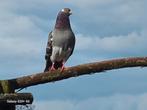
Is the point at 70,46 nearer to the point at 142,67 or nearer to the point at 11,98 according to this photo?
the point at 142,67

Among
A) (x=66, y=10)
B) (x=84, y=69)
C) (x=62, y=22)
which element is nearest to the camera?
(x=84, y=69)

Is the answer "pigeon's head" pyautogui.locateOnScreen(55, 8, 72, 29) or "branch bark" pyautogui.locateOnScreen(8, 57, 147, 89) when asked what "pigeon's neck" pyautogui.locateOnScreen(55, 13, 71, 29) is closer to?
"pigeon's head" pyautogui.locateOnScreen(55, 8, 72, 29)

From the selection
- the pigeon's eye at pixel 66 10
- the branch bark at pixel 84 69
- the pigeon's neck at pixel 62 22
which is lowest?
the branch bark at pixel 84 69

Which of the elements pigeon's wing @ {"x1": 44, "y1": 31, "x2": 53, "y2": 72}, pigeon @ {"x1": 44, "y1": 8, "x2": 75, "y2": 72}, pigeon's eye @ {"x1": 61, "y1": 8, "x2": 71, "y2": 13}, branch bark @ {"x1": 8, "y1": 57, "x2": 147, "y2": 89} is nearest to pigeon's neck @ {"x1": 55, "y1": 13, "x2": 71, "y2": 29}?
pigeon @ {"x1": 44, "y1": 8, "x2": 75, "y2": 72}

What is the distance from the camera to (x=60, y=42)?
16.0m

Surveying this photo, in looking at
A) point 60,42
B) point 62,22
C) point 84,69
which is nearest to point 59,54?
point 60,42

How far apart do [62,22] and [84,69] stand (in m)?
6.05

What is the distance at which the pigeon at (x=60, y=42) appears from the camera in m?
15.8

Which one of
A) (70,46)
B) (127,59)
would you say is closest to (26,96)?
(127,59)

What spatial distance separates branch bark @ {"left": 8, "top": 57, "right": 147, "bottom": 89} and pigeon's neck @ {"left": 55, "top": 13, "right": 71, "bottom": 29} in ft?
19.0

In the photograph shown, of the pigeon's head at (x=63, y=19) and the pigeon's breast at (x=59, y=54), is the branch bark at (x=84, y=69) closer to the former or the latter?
the pigeon's breast at (x=59, y=54)

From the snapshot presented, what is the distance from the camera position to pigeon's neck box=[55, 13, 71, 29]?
52.7ft

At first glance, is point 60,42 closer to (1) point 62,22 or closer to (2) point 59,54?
→ (2) point 59,54

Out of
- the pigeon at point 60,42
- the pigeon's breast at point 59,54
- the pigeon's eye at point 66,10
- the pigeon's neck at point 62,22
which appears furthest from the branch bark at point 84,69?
the pigeon's eye at point 66,10
